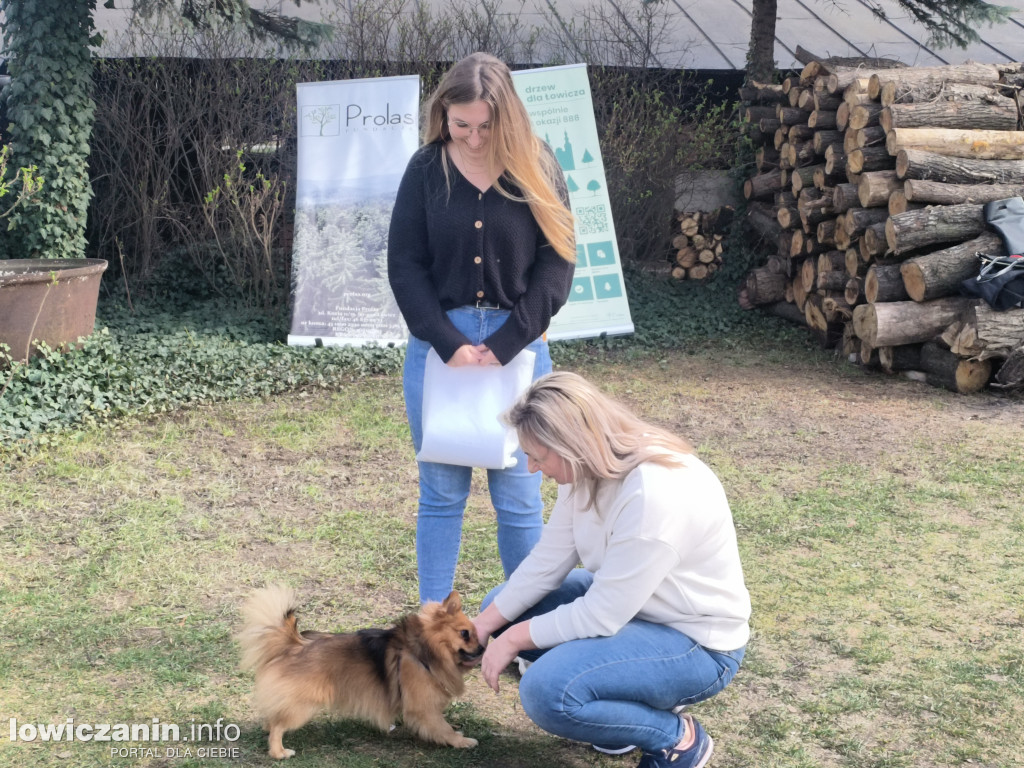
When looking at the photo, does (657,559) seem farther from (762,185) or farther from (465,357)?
(762,185)

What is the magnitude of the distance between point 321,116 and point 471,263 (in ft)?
17.7

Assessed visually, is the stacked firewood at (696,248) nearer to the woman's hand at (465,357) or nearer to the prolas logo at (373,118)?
the prolas logo at (373,118)

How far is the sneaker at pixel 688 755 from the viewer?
2.62 m

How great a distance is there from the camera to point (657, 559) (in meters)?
2.46

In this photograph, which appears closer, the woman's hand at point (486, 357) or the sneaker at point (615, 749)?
the sneaker at point (615, 749)

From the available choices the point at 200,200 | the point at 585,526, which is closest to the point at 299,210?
the point at 200,200

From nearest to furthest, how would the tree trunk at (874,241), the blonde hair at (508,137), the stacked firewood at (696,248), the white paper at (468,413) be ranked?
the blonde hair at (508,137), the white paper at (468,413), the tree trunk at (874,241), the stacked firewood at (696,248)

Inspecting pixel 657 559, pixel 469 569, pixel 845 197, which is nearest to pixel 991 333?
pixel 845 197

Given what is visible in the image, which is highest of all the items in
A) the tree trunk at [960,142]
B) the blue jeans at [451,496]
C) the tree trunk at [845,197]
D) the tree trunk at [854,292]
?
the tree trunk at [960,142]

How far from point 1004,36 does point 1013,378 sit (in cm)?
705

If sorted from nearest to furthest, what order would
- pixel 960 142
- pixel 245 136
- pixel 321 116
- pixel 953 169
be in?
pixel 953 169
pixel 960 142
pixel 321 116
pixel 245 136

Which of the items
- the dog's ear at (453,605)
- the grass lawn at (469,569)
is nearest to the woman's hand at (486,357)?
the dog's ear at (453,605)

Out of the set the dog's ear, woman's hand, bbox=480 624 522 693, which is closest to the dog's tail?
the dog's ear

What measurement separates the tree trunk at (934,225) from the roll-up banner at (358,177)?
2.30 meters
